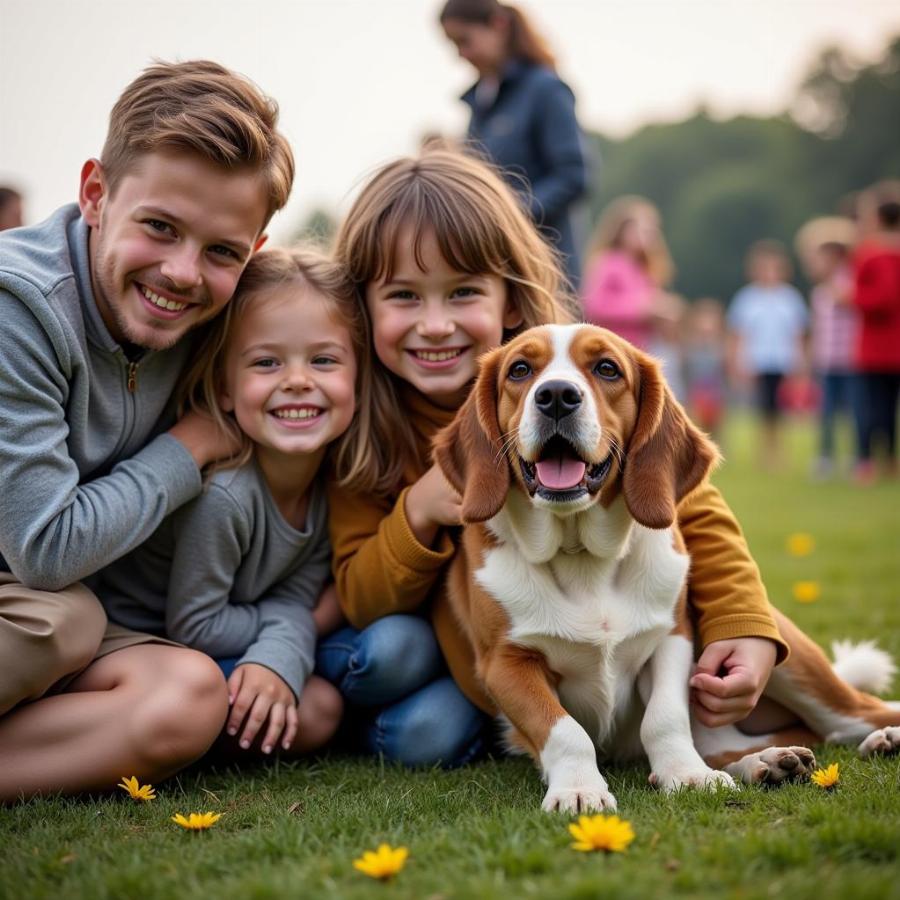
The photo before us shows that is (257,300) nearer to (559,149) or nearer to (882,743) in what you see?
(882,743)

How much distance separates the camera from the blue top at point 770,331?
46.4 ft

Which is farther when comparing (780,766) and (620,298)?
(620,298)

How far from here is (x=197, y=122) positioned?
3.28m

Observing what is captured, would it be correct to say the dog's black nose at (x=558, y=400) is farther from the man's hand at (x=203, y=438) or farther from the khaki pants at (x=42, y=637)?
the khaki pants at (x=42, y=637)

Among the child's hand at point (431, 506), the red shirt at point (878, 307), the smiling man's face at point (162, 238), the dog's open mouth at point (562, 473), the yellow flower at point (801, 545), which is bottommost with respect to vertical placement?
the yellow flower at point (801, 545)

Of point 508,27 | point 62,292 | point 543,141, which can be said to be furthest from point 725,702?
point 508,27

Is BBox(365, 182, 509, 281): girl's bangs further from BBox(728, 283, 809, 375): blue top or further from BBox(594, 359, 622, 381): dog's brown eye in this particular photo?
BBox(728, 283, 809, 375): blue top

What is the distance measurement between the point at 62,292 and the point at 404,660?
1537mm

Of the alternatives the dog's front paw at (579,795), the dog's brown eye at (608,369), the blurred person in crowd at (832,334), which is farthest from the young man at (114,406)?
the blurred person in crowd at (832,334)

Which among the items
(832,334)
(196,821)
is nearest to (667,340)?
(832,334)

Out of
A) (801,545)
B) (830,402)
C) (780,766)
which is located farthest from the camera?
(830,402)

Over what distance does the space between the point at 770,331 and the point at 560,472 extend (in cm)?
1208

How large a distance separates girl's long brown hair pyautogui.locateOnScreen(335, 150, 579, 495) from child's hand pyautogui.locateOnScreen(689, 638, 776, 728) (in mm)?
1231

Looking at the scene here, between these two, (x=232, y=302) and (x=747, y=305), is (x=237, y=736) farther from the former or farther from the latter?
(x=747, y=305)
